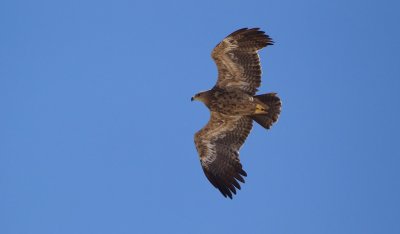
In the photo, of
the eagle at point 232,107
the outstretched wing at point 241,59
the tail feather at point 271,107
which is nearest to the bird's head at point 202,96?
the eagle at point 232,107

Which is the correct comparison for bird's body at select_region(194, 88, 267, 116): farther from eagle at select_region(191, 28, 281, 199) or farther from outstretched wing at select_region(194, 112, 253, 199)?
outstretched wing at select_region(194, 112, 253, 199)

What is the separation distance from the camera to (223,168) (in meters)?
19.8

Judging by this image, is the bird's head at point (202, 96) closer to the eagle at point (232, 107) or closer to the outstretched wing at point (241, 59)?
the eagle at point (232, 107)

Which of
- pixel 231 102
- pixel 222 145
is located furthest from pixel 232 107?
pixel 222 145

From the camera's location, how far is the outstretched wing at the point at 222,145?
19656 millimetres

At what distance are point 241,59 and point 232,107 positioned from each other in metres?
1.17

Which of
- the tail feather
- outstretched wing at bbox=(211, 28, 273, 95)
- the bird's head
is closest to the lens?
outstretched wing at bbox=(211, 28, 273, 95)

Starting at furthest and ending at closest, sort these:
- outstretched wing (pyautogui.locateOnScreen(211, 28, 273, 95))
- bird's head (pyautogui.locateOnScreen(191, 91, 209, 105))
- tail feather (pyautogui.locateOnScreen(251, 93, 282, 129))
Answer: bird's head (pyautogui.locateOnScreen(191, 91, 209, 105)), tail feather (pyautogui.locateOnScreen(251, 93, 282, 129)), outstretched wing (pyautogui.locateOnScreen(211, 28, 273, 95))

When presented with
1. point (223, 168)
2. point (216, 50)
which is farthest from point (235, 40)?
point (223, 168)

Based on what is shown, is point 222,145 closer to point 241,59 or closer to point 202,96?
point 202,96

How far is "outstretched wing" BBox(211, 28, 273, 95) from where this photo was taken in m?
19.0

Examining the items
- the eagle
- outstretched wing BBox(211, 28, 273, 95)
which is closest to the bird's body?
the eagle

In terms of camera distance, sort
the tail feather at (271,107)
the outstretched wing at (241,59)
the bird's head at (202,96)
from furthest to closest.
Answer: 1. the bird's head at (202,96)
2. the tail feather at (271,107)
3. the outstretched wing at (241,59)

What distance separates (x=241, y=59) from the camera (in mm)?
19266
